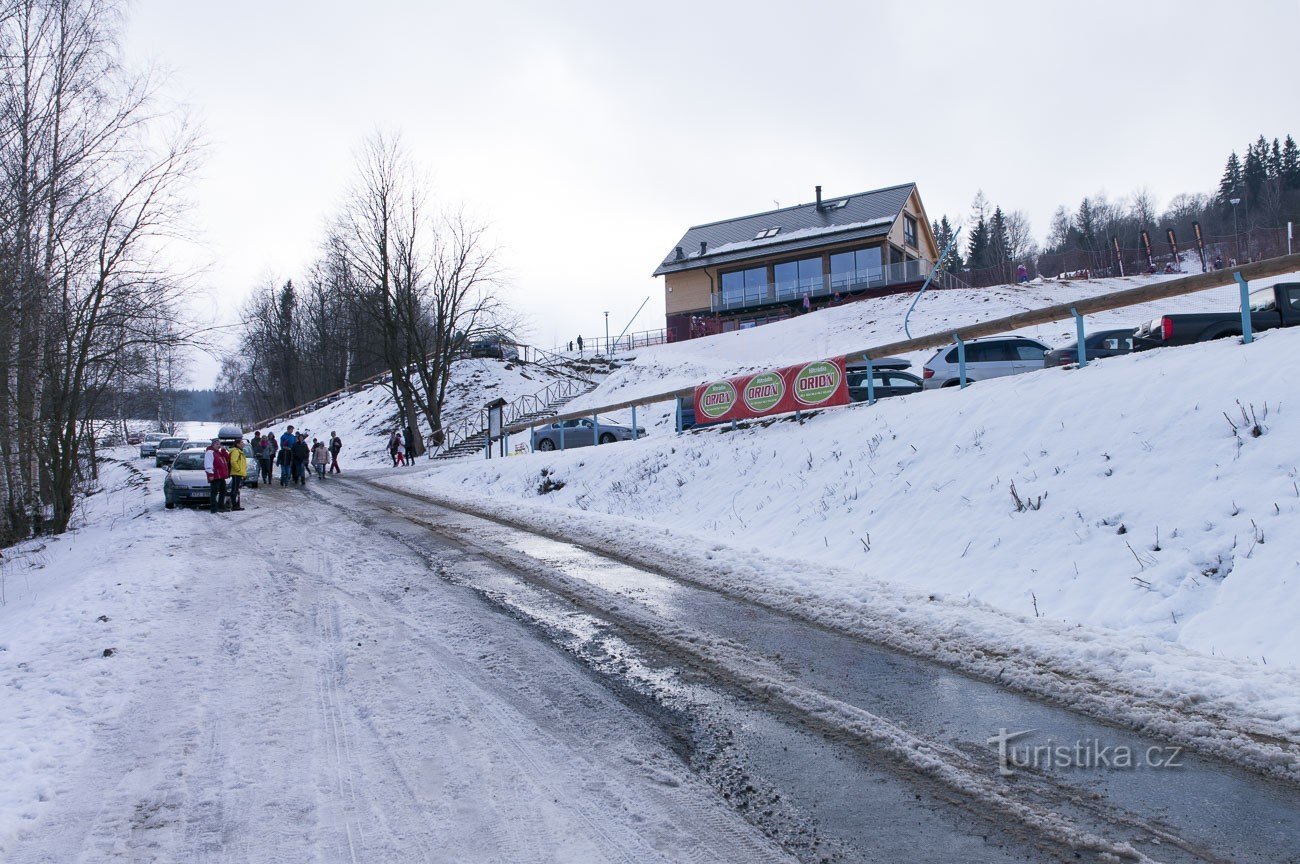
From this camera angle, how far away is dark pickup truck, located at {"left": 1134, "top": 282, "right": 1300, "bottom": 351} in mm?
11188

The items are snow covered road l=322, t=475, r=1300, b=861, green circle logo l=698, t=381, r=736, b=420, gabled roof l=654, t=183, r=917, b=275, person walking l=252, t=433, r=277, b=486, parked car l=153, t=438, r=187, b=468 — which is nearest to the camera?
snow covered road l=322, t=475, r=1300, b=861

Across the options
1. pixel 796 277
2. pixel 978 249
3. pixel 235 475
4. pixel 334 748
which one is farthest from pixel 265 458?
pixel 978 249

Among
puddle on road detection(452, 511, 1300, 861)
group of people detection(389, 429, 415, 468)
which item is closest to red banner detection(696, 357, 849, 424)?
puddle on road detection(452, 511, 1300, 861)

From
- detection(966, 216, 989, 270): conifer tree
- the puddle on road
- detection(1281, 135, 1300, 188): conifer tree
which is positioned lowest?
the puddle on road

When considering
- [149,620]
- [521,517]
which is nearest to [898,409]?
[521,517]

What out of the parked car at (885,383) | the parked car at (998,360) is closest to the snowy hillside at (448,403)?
the parked car at (885,383)

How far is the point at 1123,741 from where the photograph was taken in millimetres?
4035

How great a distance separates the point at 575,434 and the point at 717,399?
34.6 ft

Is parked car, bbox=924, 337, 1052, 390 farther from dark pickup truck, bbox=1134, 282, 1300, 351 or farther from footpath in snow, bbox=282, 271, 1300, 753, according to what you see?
dark pickup truck, bbox=1134, 282, 1300, 351

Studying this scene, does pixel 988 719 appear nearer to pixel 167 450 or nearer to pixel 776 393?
pixel 776 393

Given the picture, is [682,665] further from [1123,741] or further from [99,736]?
[99,736]

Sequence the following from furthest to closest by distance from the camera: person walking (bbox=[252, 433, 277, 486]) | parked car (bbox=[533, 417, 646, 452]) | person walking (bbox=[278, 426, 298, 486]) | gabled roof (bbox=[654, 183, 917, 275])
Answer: gabled roof (bbox=[654, 183, 917, 275]) < parked car (bbox=[533, 417, 646, 452]) < person walking (bbox=[252, 433, 277, 486]) < person walking (bbox=[278, 426, 298, 486])

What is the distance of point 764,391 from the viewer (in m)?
15.3

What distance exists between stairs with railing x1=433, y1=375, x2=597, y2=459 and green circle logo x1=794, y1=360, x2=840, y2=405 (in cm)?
2134
